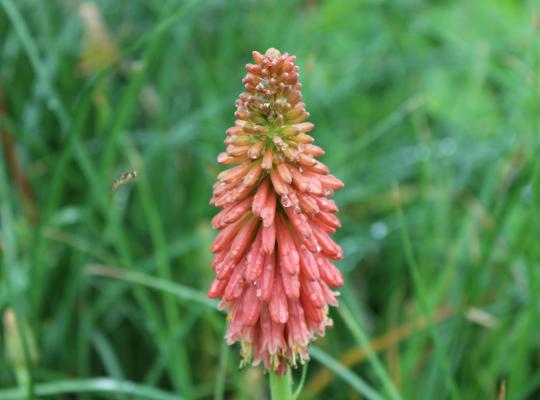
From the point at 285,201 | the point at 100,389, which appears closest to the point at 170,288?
the point at 100,389

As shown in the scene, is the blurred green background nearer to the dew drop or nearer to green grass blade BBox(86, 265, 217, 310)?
green grass blade BBox(86, 265, 217, 310)

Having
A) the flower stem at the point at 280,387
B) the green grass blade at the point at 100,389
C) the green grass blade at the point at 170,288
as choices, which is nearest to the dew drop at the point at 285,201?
the flower stem at the point at 280,387

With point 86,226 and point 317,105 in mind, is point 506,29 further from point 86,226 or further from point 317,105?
point 86,226

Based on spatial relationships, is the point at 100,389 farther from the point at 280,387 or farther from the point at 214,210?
the point at 214,210

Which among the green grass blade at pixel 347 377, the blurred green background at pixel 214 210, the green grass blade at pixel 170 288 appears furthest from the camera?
the blurred green background at pixel 214 210

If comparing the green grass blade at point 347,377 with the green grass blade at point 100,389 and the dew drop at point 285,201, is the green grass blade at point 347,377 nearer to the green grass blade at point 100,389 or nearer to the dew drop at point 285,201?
the green grass blade at point 100,389

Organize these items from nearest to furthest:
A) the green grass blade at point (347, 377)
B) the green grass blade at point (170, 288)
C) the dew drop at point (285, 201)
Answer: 1. the dew drop at point (285, 201)
2. the green grass blade at point (347, 377)
3. the green grass blade at point (170, 288)

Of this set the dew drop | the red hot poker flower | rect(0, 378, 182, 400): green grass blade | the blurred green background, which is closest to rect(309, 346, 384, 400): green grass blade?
the blurred green background

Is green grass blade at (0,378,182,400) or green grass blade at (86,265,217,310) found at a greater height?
green grass blade at (86,265,217,310)
